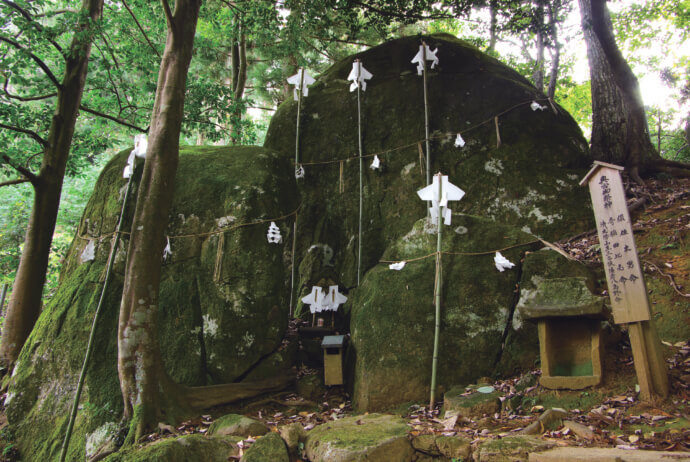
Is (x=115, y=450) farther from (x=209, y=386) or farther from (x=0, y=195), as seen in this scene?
(x=0, y=195)

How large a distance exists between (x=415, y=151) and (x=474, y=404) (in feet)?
22.1

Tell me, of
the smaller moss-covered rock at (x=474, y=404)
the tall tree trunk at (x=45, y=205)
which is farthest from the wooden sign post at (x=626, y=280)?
the tall tree trunk at (x=45, y=205)

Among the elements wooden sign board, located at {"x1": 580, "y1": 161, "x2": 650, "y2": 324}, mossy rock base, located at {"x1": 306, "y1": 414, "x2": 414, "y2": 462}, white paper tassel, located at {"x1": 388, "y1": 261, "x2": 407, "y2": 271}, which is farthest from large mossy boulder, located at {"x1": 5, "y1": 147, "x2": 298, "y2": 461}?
wooden sign board, located at {"x1": 580, "y1": 161, "x2": 650, "y2": 324}

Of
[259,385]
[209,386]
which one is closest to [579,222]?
[259,385]

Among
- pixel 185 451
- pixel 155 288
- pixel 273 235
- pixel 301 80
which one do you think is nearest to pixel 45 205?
pixel 155 288

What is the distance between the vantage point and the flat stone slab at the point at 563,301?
4.41 m

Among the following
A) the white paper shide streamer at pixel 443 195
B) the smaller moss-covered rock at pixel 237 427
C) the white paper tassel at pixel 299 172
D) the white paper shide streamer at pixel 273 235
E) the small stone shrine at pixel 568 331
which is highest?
the white paper tassel at pixel 299 172

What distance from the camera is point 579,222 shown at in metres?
8.14

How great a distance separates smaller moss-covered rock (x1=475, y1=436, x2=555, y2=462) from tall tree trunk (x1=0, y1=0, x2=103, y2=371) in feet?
28.3

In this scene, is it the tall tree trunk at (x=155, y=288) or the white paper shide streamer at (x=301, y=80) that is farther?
the white paper shide streamer at (x=301, y=80)

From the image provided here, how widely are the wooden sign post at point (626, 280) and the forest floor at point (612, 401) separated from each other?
295 mm

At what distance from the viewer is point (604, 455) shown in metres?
2.79

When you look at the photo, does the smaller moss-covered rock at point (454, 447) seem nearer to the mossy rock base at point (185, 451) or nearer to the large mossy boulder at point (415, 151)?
the mossy rock base at point (185, 451)

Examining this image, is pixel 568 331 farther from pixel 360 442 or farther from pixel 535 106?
pixel 535 106
